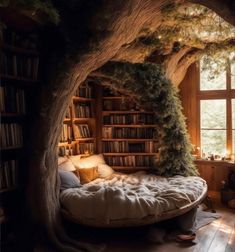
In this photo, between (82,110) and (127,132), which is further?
(127,132)

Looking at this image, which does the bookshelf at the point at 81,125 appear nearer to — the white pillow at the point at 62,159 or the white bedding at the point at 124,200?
the white pillow at the point at 62,159

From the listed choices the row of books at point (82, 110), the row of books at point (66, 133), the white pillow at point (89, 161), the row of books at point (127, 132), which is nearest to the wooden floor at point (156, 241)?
the white pillow at point (89, 161)

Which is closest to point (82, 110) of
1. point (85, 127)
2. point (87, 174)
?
point (85, 127)

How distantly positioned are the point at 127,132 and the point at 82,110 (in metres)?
0.93

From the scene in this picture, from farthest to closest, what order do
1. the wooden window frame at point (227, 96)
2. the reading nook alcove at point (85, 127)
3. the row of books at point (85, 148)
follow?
the wooden window frame at point (227, 96)
the row of books at point (85, 148)
the reading nook alcove at point (85, 127)

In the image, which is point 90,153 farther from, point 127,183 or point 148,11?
point 148,11

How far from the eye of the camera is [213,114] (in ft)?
19.7

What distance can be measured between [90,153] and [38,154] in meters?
2.22

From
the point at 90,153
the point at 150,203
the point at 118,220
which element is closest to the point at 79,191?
the point at 118,220

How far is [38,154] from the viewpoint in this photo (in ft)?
11.3

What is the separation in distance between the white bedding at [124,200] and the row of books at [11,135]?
94cm

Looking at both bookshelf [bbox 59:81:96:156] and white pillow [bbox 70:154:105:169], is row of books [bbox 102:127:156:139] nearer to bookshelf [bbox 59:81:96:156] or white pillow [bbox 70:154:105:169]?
bookshelf [bbox 59:81:96:156]

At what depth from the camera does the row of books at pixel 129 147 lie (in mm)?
5590

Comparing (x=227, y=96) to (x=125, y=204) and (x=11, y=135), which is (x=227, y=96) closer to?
(x=125, y=204)
